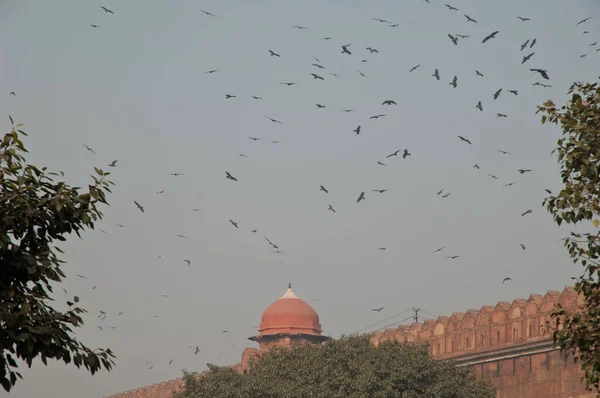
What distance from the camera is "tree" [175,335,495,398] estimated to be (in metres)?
44.0

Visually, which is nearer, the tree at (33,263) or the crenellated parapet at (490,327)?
the tree at (33,263)

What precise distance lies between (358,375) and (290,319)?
111ft

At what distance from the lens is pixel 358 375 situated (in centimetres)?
4481

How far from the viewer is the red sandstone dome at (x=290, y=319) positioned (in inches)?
3081

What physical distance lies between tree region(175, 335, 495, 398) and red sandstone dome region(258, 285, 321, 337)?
92.2 feet

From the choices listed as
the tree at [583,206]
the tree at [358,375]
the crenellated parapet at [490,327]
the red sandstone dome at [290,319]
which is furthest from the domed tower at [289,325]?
the tree at [583,206]

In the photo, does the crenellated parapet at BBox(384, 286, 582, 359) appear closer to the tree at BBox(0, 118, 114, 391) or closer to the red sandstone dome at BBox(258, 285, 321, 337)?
the red sandstone dome at BBox(258, 285, 321, 337)

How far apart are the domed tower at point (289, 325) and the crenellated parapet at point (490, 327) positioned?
66.4ft

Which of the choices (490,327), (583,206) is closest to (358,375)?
(490,327)

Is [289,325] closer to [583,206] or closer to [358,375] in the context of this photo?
[358,375]

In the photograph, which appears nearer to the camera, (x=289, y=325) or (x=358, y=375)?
(x=358, y=375)

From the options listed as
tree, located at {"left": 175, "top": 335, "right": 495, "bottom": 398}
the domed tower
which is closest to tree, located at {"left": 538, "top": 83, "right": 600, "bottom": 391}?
tree, located at {"left": 175, "top": 335, "right": 495, "bottom": 398}

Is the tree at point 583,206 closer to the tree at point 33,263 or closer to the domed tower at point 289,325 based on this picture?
the tree at point 33,263

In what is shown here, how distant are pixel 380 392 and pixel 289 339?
35.3 m
